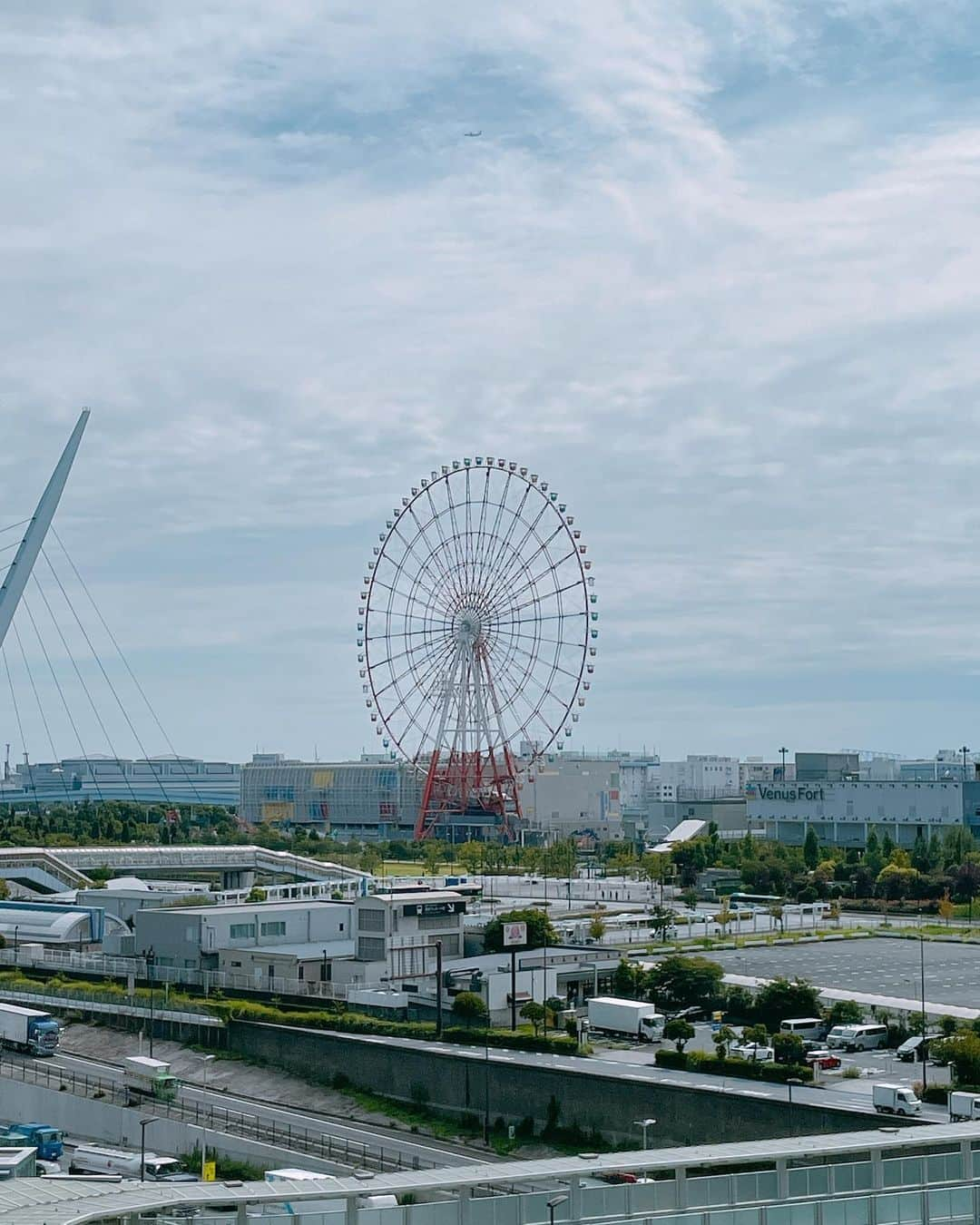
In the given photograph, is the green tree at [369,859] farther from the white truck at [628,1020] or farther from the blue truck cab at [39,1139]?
the blue truck cab at [39,1139]

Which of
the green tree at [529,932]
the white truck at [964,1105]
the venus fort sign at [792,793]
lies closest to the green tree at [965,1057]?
the white truck at [964,1105]

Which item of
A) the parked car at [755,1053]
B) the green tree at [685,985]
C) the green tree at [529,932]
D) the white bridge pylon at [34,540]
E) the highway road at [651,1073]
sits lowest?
the highway road at [651,1073]

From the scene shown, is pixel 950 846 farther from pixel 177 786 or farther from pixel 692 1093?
pixel 177 786

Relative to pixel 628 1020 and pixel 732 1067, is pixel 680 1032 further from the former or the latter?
pixel 628 1020

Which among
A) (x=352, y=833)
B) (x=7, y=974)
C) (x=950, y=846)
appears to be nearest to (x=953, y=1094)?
(x=7, y=974)

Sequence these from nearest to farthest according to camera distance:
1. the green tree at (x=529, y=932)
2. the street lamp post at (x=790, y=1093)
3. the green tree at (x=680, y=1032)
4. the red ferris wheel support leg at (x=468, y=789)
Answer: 1. the street lamp post at (x=790, y=1093)
2. the green tree at (x=680, y=1032)
3. the green tree at (x=529, y=932)
4. the red ferris wheel support leg at (x=468, y=789)

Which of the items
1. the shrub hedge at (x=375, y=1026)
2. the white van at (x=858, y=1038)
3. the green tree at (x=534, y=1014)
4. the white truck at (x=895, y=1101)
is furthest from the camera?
the green tree at (x=534, y=1014)

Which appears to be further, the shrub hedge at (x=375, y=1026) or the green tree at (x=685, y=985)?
the green tree at (x=685, y=985)

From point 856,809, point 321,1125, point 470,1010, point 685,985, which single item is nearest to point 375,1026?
point 470,1010
